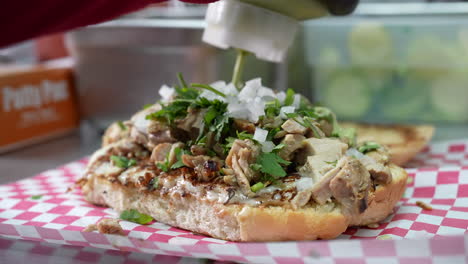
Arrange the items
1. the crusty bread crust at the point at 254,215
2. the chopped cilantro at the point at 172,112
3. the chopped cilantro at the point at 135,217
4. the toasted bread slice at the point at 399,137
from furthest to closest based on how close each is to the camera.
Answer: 1. the toasted bread slice at the point at 399,137
2. the chopped cilantro at the point at 172,112
3. the chopped cilantro at the point at 135,217
4. the crusty bread crust at the point at 254,215

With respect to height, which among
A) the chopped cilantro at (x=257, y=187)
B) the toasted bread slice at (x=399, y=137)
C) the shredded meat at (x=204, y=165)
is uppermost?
the shredded meat at (x=204, y=165)

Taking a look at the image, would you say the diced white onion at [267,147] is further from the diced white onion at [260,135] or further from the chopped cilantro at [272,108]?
the chopped cilantro at [272,108]

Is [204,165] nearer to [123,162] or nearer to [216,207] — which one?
[216,207]

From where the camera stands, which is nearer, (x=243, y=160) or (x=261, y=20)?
(x=243, y=160)

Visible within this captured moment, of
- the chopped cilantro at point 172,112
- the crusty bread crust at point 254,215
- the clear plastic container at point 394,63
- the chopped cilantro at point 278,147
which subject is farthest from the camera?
the clear plastic container at point 394,63

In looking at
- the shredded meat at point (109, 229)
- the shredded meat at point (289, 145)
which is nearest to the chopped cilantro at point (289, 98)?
the shredded meat at point (289, 145)

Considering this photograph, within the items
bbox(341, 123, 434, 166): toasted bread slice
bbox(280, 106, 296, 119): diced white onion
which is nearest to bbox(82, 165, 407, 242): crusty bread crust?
bbox(280, 106, 296, 119): diced white onion

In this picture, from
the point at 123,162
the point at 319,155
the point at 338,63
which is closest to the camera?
the point at 319,155

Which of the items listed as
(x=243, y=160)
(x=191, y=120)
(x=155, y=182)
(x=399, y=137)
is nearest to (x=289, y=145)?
(x=243, y=160)
